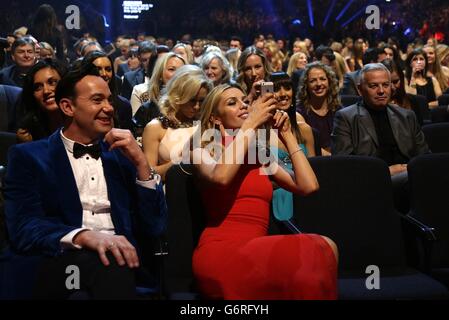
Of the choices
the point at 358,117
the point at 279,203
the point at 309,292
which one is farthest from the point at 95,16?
the point at 309,292

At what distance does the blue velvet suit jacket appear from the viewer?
9.67 feet

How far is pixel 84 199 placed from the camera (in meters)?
3.17

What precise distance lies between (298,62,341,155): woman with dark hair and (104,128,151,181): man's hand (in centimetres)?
305

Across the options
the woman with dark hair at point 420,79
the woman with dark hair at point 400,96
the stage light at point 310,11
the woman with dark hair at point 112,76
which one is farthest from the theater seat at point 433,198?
the stage light at point 310,11

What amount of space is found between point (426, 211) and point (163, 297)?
1.52 m

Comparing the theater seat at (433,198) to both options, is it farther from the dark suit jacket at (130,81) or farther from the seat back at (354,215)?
the dark suit jacket at (130,81)

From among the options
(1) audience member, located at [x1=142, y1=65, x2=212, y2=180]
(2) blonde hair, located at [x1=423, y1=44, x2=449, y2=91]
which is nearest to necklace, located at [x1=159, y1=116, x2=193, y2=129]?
(1) audience member, located at [x1=142, y1=65, x2=212, y2=180]

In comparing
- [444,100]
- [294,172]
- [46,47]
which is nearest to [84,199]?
[294,172]

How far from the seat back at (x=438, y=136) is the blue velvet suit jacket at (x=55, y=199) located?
2.77 meters

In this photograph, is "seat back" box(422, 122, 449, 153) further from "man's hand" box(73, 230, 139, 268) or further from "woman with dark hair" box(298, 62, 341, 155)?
"man's hand" box(73, 230, 139, 268)

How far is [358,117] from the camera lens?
5.12 metres

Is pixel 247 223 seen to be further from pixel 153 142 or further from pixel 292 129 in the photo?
pixel 292 129

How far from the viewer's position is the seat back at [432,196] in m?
4.05

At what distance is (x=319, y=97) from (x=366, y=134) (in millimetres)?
1049
